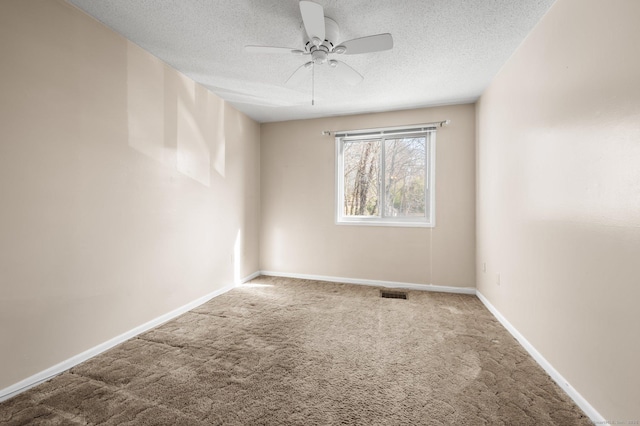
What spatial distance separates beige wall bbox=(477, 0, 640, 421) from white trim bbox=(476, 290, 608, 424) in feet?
0.12

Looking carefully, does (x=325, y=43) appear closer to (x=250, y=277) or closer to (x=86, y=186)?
(x=86, y=186)

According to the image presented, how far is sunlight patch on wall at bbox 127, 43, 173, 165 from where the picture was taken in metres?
2.22

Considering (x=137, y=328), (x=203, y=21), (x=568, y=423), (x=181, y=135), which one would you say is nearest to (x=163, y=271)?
(x=137, y=328)

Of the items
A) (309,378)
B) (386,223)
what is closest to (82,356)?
(309,378)

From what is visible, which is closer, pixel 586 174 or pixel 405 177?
pixel 586 174

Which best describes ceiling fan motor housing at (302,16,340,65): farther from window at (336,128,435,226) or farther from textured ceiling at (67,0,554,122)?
window at (336,128,435,226)

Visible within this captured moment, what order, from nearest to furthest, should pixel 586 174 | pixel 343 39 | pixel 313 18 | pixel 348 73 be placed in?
pixel 586 174
pixel 313 18
pixel 343 39
pixel 348 73

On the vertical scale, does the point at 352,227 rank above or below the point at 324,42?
below

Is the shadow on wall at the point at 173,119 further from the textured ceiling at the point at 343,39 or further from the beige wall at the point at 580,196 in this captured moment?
the beige wall at the point at 580,196

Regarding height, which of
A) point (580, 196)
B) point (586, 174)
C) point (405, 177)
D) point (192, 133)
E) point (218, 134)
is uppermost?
point (218, 134)

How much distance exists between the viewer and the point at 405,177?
12.4 ft

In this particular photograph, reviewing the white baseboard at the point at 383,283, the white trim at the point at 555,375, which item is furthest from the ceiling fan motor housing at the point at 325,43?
the white baseboard at the point at 383,283

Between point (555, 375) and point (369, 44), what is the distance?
253cm

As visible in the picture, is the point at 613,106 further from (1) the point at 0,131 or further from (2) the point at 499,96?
(1) the point at 0,131
